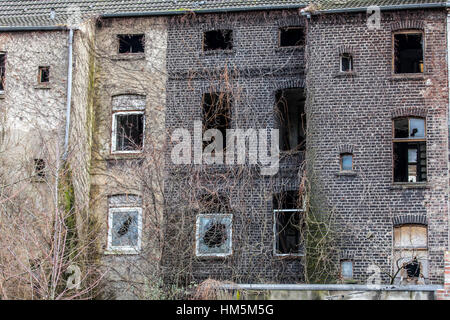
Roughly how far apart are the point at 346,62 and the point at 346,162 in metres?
2.93

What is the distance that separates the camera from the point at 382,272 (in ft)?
75.6

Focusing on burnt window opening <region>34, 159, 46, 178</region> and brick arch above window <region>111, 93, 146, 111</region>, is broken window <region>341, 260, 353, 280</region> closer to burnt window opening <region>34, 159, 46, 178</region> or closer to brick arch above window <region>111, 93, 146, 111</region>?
brick arch above window <region>111, 93, 146, 111</region>

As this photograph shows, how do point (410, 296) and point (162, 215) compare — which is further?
point (162, 215)

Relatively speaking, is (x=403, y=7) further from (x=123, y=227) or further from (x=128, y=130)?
(x=123, y=227)

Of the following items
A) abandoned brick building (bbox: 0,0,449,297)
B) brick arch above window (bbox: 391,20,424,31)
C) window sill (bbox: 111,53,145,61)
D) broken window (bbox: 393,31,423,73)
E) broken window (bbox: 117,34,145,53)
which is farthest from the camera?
broken window (bbox: 117,34,145,53)

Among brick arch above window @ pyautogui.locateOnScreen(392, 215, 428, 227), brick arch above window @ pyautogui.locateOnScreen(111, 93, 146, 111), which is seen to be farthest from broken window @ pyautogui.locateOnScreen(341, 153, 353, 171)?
brick arch above window @ pyautogui.locateOnScreen(111, 93, 146, 111)

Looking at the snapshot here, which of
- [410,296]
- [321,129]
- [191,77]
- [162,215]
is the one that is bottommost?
[410,296]

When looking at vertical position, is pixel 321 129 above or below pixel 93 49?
below

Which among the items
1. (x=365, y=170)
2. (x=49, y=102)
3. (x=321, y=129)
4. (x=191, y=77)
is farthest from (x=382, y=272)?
(x=49, y=102)

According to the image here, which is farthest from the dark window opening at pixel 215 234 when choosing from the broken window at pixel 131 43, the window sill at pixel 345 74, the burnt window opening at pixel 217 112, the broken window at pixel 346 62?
the broken window at pixel 131 43

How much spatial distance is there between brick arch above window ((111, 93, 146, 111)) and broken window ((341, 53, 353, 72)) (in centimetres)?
606

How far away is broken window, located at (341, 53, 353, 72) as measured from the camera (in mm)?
24581

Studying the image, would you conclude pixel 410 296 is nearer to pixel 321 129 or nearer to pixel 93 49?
pixel 321 129

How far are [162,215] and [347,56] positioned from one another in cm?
702
